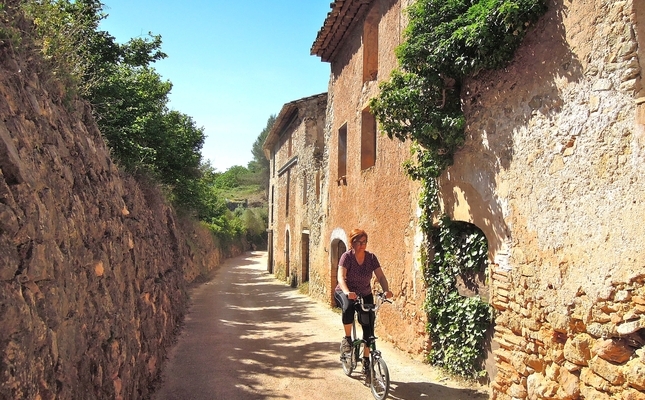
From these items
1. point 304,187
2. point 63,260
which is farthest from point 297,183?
point 63,260

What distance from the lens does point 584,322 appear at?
394 centimetres

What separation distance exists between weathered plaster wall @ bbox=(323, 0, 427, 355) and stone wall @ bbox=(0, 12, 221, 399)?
12.1 feet

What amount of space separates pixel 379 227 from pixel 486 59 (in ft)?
13.7

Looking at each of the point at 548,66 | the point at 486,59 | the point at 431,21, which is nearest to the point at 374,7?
the point at 431,21

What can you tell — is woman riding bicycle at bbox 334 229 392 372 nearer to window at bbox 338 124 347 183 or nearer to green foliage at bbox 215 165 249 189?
window at bbox 338 124 347 183

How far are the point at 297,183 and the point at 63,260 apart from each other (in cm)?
1570

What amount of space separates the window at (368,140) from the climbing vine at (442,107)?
9.96ft

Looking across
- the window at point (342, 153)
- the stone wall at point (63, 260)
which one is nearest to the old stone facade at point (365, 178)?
the window at point (342, 153)

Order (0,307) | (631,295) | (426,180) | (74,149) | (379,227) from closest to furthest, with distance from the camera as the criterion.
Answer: (0,307) < (631,295) < (74,149) < (426,180) < (379,227)

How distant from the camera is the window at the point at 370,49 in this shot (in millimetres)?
10125

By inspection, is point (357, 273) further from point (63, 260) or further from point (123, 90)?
point (123, 90)

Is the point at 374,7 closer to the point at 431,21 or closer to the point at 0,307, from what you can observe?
the point at 431,21

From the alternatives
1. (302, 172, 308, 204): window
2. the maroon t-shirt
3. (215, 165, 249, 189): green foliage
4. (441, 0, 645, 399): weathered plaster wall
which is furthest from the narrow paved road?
(215, 165, 249, 189): green foliage

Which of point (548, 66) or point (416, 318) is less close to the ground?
point (548, 66)
